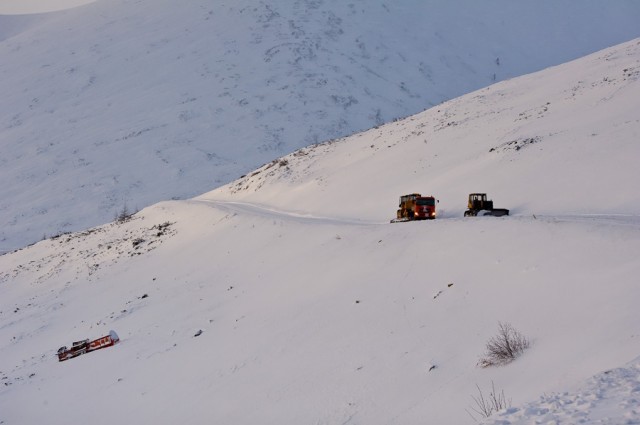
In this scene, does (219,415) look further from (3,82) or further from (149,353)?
(3,82)

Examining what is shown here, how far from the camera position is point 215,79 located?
109 m

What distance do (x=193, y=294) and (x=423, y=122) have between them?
31.9m

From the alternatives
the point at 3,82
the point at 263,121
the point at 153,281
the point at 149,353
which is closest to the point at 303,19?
the point at 263,121

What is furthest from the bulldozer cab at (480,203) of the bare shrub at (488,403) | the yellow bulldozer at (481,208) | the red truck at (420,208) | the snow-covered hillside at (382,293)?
the bare shrub at (488,403)

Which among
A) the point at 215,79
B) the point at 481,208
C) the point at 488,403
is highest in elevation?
the point at 215,79

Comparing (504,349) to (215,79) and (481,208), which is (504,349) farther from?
(215,79)

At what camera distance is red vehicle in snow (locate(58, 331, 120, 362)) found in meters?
28.0

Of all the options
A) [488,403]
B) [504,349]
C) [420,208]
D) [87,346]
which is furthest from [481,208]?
[87,346]

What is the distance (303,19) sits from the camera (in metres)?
123

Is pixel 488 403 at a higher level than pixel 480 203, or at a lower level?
lower

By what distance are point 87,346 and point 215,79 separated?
284ft

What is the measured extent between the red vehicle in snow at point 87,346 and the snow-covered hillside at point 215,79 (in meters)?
52.6

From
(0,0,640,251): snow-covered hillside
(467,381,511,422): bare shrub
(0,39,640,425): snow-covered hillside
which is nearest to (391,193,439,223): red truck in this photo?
(0,39,640,425): snow-covered hillside

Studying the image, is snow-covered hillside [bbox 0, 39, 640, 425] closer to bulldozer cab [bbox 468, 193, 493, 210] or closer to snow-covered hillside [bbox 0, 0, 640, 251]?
bulldozer cab [bbox 468, 193, 493, 210]
